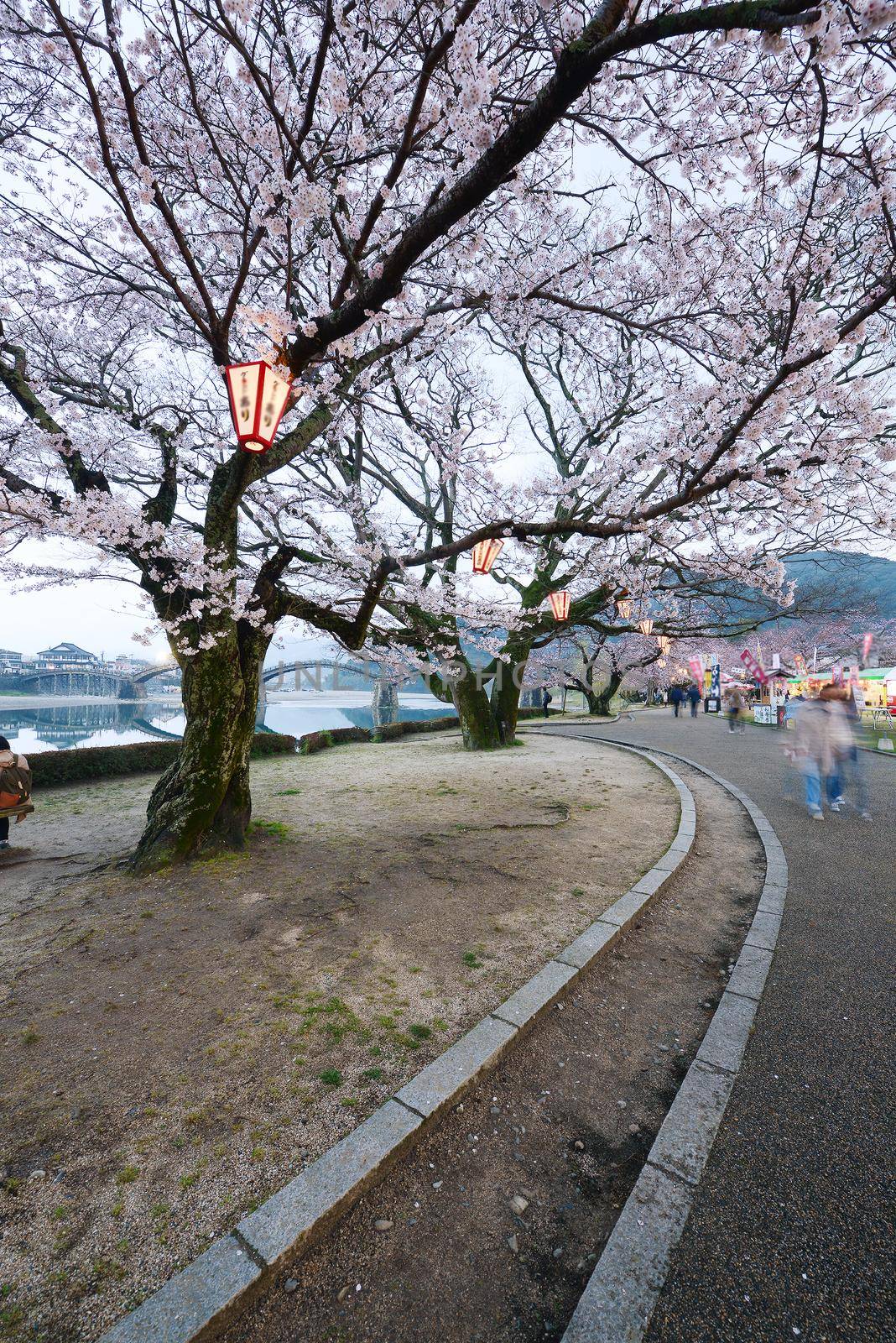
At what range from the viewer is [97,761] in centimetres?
1204

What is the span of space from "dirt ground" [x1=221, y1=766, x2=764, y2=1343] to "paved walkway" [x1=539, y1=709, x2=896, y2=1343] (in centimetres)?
35

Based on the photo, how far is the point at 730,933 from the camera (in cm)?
451

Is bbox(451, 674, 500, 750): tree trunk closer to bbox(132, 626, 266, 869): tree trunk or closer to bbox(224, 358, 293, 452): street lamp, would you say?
bbox(132, 626, 266, 869): tree trunk

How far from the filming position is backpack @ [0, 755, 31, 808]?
6332 mm

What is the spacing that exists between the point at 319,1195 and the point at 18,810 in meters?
6.78

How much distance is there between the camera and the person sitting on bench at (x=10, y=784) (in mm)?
6344

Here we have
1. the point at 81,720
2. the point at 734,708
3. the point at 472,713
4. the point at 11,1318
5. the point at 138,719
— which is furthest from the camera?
the point at 138,719

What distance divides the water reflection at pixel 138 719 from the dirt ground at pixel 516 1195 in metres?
22.7

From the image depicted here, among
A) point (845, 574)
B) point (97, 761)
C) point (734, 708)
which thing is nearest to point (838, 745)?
point (734, 708)

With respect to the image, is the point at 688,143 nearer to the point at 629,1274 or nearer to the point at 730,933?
the point at 730,933

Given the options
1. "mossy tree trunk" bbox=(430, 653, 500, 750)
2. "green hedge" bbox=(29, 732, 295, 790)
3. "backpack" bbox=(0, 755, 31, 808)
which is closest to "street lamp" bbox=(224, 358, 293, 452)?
"backpack" bbox=(0, 755, 31, 808)

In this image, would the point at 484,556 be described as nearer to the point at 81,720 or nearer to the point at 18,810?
the point at 18,810

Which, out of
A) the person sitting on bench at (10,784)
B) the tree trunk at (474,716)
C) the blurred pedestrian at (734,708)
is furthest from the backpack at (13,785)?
the blurred pedestrian at (734,708)

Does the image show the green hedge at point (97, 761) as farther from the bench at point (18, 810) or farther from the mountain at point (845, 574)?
the mountain at point (845, 574)
